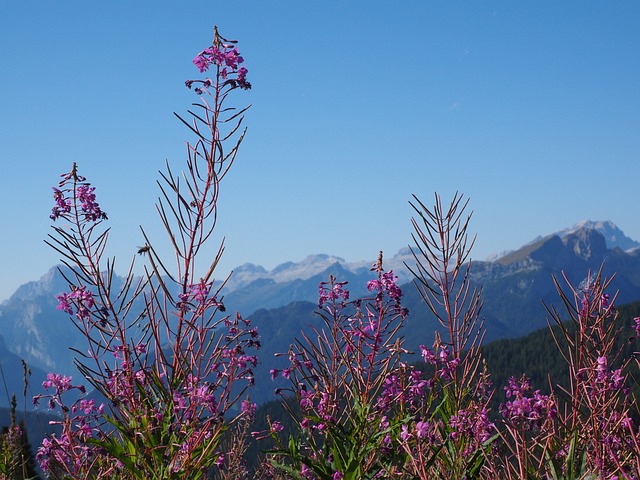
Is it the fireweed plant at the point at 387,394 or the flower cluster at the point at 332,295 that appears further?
the flower cluster at the point at 332,295

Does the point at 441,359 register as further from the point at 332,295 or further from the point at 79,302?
the point at 79,302

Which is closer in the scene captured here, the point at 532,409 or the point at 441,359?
the point at 532,409

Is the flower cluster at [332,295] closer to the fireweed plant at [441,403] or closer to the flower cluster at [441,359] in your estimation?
the fireweed plant at [441,403]

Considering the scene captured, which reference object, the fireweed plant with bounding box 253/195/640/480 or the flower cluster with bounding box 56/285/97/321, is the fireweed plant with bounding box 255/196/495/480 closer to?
the fireweed plant with bounding box 253/195/640/480

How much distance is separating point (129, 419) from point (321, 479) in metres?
1.17

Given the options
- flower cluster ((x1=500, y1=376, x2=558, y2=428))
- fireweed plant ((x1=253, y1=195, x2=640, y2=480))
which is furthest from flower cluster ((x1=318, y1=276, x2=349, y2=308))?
flower cluster ((x1=500, y1=376, x2=558, y2=428))

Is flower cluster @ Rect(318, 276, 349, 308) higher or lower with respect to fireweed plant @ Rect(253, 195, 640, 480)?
higher

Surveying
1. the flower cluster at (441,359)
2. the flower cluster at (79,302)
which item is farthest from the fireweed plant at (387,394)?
the flower cluster at (79,302)

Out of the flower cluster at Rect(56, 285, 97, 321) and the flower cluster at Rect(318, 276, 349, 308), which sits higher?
the flower cluster at Rect(56, 285, 97, 321)

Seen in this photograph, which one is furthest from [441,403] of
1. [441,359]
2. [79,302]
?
[79,302]

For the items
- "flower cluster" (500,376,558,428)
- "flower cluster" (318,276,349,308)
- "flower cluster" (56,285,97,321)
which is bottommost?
"flower cluster" (500,376,558,428)

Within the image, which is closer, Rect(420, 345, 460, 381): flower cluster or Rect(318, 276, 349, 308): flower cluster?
Rect(420, 345, 460, 381): flower cluster

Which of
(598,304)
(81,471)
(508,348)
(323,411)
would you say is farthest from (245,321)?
(508,348)

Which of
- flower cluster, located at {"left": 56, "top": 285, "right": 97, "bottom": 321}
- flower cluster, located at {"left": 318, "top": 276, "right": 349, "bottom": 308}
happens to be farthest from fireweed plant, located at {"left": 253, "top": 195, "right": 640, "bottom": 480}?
flower cluster, located at {"left": 56, "top": 285, "right": 97, "bottom": 321}
